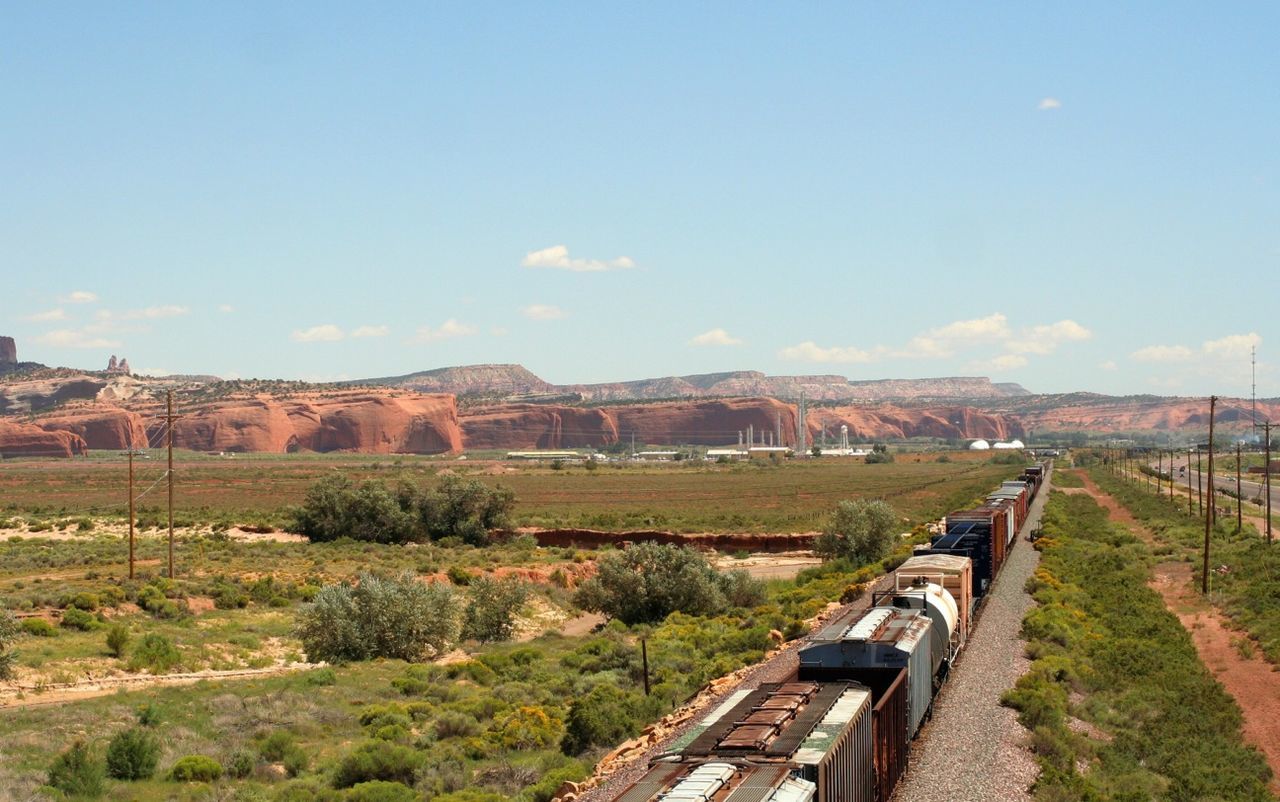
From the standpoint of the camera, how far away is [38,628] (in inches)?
1337

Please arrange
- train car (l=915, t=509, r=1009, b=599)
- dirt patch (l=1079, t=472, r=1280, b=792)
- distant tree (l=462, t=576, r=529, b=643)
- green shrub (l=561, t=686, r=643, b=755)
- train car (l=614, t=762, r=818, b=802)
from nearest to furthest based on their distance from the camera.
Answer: train car (l=614, t=762, r=818, b=802) → green shrub (l=561, t=686, r=643, b=755) → dirt patch (l=1079, t=472, r=1280, b=792) → train car (l=915, t=509, r=1009, b=599) → distant tree (l=462, t=576, r=529, b=643)

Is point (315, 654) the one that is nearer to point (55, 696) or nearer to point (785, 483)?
point (55, 696)

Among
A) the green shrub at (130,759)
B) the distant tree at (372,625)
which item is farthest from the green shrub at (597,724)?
the distant tree at (372,625)

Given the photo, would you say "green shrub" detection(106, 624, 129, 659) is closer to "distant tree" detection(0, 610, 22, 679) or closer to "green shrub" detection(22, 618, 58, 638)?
"distant tree" detection(0, 610, 22, 679)

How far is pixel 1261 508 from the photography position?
268 ft

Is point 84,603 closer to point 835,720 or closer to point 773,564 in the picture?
point 835,720

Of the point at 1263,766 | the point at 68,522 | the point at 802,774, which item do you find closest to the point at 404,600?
the point at 1263,766

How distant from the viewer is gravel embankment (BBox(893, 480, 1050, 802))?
15.9m

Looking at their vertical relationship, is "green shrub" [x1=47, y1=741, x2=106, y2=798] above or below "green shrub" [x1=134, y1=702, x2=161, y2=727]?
above

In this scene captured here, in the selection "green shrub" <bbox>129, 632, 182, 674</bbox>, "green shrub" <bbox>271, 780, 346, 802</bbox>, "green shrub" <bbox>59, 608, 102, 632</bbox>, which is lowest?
"green shrub" <bbox>129, 632, 182, 674</bbox>

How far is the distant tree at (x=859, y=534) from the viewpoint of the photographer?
178ft

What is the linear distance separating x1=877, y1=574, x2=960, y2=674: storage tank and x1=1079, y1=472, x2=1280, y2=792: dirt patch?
5508mm

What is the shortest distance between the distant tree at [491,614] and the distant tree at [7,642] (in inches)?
506

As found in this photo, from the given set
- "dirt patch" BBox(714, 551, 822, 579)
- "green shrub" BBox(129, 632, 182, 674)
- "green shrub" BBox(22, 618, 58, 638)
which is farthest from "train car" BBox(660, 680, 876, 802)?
"dirt patch" BBox(714, 551, 822, 579)
